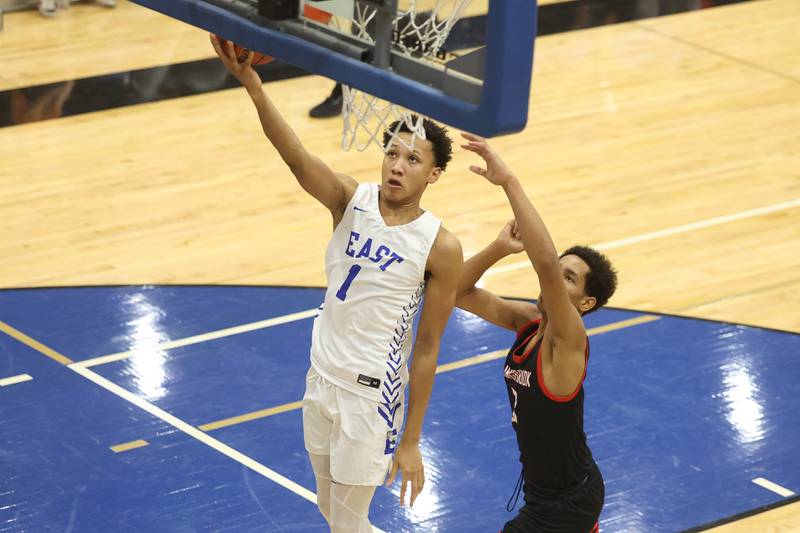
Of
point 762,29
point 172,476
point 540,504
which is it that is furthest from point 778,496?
point 762,29

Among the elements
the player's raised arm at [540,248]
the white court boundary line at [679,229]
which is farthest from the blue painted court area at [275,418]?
the player's raised arm at [540,248]

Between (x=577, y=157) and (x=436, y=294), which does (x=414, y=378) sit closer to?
(x=436, y=294)

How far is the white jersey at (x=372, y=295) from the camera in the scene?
18.0 ft

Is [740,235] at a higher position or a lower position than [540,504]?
lower

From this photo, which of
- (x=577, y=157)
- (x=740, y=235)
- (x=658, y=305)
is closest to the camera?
(x=658, y=305)

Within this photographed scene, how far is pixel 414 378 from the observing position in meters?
5.57

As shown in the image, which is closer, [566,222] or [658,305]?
[658,305]

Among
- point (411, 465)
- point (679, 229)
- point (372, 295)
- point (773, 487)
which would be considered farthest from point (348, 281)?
point (679, 229)

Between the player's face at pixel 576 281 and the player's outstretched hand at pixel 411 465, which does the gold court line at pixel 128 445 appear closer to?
the player's outstretched hand at pixel 411 465

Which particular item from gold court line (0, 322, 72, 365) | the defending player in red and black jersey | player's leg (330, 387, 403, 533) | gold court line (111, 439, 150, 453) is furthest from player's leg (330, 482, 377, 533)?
gold court line (0, 322, 72, 365)

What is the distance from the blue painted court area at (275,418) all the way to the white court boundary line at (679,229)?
819 mm

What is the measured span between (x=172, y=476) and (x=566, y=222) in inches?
164

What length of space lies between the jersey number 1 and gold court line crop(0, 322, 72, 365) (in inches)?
133

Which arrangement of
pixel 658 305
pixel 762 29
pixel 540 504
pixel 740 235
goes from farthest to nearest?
pixel 762 29, pixel 740 235, pixel 658 305, pixel 540 504
